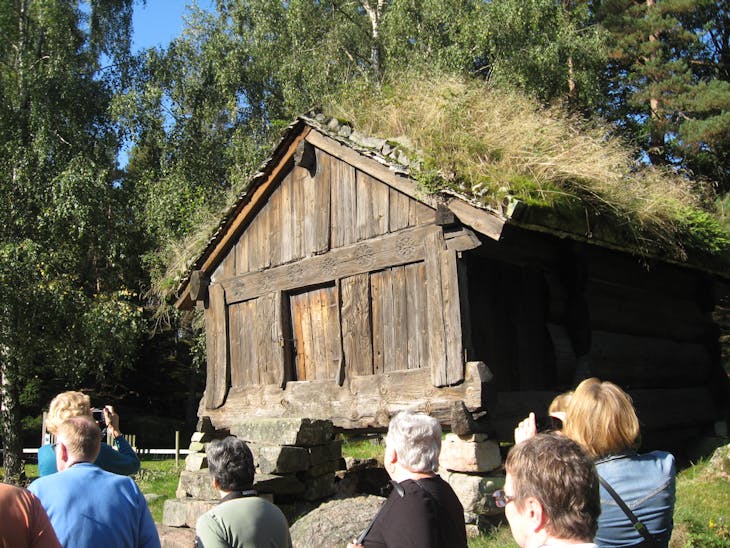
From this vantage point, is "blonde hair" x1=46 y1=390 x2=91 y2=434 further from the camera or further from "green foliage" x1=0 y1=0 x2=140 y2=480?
"green foliage" x1=0 y1=0 x2=140 y2=480

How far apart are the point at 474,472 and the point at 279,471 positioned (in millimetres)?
1988

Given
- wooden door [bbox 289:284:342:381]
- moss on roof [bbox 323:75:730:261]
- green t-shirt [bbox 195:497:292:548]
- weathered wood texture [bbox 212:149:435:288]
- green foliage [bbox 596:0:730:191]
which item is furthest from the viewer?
green foliage [bbox 596:0:730:191]

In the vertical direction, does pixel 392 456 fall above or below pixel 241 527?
above

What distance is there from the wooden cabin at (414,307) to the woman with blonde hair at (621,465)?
382 cm

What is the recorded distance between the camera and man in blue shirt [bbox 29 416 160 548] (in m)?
3.11

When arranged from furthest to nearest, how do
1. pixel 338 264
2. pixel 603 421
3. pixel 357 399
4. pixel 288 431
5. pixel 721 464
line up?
pixel 338 264 → pixel 357 399 → pixel 288 431 → pixel 721 464 → pixel 603 421

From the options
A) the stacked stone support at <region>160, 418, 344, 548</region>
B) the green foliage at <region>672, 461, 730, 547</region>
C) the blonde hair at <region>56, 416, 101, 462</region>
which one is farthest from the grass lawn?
the blonde hair at <region>56, 416, 101, 462</region>

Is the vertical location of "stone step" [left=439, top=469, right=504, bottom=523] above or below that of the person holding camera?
below

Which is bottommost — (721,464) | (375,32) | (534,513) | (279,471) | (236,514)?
(721,464)

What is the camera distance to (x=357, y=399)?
8500 millimetres

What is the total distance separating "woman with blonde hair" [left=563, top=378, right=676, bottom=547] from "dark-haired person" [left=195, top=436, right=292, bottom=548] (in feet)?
4.88

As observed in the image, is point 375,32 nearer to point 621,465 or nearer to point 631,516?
point 621,465

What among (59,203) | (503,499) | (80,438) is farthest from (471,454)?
(59,203)

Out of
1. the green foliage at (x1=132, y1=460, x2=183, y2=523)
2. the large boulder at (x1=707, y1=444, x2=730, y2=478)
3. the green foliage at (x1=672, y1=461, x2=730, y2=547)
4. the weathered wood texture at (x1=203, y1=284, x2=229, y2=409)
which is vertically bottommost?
the green foliage at (x1=132, y1=460, x2=183, y2=523)
